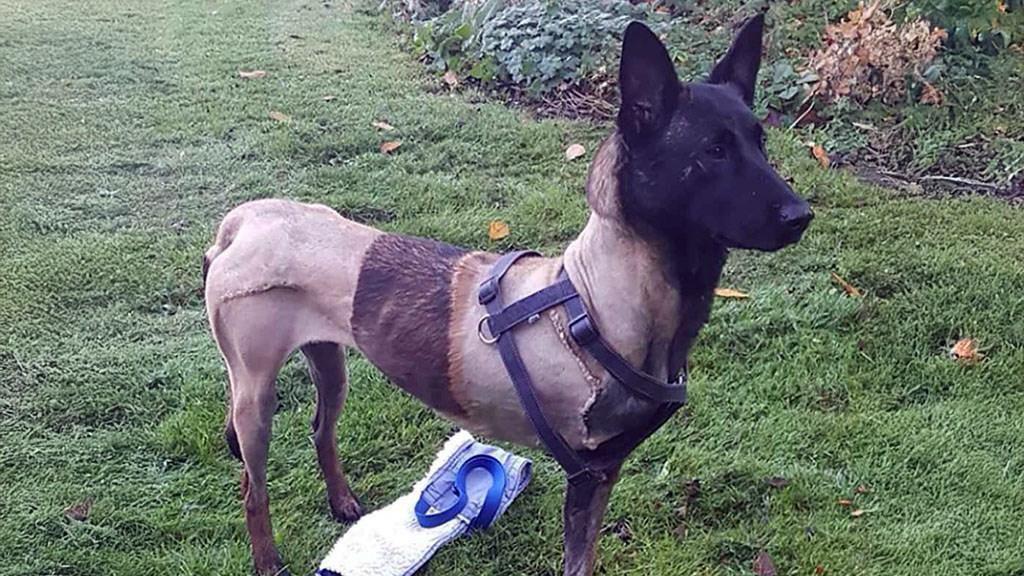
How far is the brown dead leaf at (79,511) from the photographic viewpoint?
3457mm

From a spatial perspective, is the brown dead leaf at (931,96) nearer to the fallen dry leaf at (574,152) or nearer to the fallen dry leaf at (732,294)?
the fallen dry leaf at (574,152)

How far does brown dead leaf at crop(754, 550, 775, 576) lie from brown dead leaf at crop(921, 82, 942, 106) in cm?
348

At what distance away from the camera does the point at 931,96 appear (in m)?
5.92

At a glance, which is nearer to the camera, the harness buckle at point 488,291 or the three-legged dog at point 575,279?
the three-legged dog at point 575,279

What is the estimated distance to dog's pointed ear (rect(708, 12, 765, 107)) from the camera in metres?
A: 2.55

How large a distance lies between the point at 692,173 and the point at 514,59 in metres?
4.88

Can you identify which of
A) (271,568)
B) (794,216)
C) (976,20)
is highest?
(794,216)

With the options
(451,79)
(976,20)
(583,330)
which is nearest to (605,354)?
(583,330)

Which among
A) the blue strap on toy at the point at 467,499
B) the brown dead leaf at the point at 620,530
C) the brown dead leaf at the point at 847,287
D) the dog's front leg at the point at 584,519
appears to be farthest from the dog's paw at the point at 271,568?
the brown dead leaf at the point at 847,287

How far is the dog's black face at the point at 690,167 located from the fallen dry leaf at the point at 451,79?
16.6 feet

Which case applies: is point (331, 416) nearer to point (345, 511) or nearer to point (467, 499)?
point (345, 511)

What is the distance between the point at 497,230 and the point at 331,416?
198 cm

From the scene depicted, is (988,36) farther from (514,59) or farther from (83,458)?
(83,458)

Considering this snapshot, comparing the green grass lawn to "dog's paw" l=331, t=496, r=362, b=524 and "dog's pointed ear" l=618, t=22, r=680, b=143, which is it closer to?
"dog's paw" l=331, t=496, r=362, b=524
